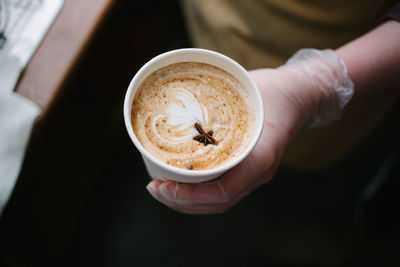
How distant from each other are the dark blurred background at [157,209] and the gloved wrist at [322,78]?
3.06 feet

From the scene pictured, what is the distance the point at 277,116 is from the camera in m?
0.94

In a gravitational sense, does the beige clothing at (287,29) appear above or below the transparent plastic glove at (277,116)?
above

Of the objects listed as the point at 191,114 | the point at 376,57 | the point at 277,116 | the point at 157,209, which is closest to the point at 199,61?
the point at 191,114

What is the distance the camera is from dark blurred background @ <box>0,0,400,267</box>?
160cm

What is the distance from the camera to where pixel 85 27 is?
41.1 inches

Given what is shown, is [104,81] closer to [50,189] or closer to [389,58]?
[50,189]

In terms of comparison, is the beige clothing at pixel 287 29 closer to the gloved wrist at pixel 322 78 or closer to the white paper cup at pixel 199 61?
the gloved wrist at pixel 322 78

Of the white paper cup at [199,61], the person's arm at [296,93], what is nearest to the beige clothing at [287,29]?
the person's arm at [296,93]

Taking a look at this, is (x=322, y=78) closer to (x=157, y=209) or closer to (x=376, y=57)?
(x=376, y=57)

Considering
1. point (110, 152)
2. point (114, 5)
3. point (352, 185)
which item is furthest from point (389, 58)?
point (110, 152)

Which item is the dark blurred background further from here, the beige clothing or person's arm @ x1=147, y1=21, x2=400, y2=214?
person's arm @ x1=147, y1=21, x2=400, y2=214

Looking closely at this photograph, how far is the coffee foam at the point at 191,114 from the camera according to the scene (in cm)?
74

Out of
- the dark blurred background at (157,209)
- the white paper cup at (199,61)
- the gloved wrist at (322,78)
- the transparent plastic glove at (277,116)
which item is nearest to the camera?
the white paper cup at (199,61)

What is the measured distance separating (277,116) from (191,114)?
308 millimetres
